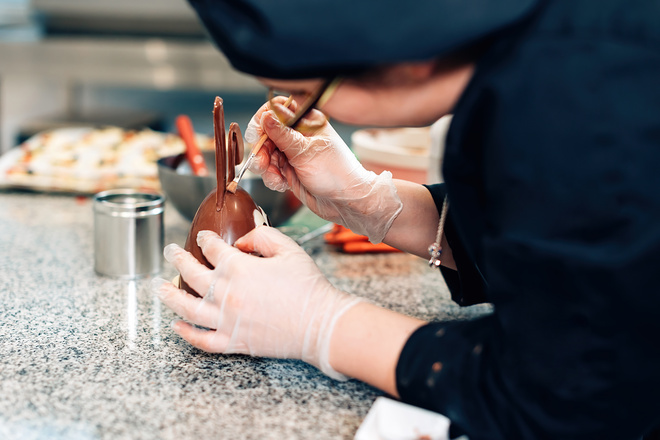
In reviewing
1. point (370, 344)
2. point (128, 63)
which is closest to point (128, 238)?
point (370, 344)

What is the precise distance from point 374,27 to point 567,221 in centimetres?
28

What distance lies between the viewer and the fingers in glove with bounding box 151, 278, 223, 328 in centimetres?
85

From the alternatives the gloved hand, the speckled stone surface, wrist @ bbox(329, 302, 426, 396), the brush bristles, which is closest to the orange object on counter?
the speckled stone surface

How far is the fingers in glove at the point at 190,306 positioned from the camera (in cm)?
85

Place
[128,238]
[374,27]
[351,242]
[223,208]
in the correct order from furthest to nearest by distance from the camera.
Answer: [351,242] → [128,238] → [223,208] → [374,27]

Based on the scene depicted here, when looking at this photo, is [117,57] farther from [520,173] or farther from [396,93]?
[520,173]

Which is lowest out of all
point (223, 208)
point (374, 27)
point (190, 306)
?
point (190, 306)

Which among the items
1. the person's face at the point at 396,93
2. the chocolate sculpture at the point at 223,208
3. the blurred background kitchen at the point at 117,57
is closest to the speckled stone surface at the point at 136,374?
the chocolate sculpture at the point at 223,208

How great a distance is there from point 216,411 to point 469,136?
1.57 ft

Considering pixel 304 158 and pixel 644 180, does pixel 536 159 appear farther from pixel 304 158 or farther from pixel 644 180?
pixel 304 158

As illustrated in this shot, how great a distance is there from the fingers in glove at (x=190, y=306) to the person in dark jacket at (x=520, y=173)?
174 mm

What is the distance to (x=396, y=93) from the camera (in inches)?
27.5

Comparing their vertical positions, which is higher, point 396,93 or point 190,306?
point 396,93

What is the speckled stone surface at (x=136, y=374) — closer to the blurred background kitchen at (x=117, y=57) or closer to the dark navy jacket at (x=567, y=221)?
the dark navy jacket at (x=567, y=221)
